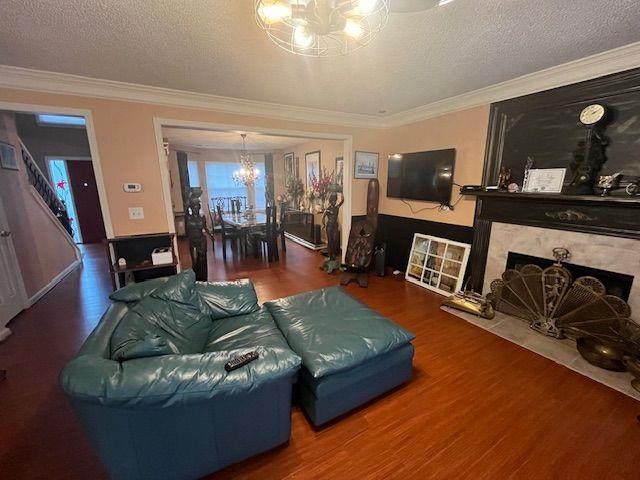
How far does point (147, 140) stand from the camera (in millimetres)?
2732

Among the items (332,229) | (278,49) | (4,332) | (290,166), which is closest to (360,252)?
(332,229)

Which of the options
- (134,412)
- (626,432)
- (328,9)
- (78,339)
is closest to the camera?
(134,412)

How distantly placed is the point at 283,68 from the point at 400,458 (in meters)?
2.90

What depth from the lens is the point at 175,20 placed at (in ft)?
4.97

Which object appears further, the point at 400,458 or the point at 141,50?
the point at 141,50

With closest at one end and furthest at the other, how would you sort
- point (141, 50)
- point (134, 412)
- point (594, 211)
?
Answer: point (134, 412)
point (141, 50)
point (594, 211)

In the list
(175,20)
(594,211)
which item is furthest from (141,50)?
(594,211)

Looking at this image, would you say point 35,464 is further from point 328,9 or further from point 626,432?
point 626,432

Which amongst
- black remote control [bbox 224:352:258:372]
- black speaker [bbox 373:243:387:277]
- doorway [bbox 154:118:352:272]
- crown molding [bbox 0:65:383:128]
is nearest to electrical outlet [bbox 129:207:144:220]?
crown molding [bbox 0:65:383:128]

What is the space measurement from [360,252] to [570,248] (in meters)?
2.25

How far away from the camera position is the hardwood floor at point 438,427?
4.29 ft

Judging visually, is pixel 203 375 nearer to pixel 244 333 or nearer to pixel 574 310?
pixel 244 333

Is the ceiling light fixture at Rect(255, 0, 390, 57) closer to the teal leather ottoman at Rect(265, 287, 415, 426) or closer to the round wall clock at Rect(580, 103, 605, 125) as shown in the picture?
the teal leather ottoman at Rect(265, 287, 415, 426)

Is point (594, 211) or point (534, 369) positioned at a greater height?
point (594, 211)
